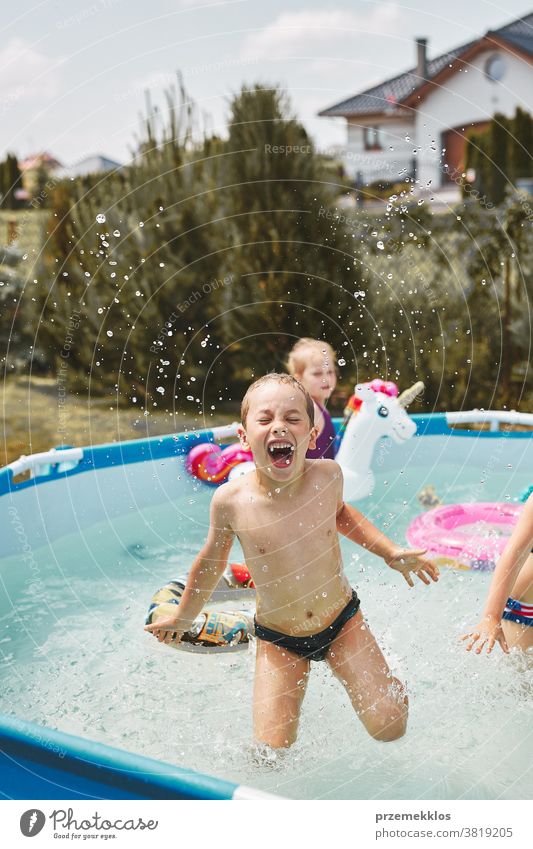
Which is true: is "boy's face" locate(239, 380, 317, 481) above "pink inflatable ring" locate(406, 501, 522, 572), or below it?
above

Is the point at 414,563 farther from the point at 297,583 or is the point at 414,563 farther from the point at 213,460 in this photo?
the point at 213,460

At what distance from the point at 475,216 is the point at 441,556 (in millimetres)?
3367

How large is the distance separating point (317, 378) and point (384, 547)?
1486 mm

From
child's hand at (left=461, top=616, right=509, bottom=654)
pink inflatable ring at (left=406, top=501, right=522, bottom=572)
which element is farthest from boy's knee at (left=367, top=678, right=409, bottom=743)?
pink inflatable ring at (left=406, top=501, right=522, bottom=572)

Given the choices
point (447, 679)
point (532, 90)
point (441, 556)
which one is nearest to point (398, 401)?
point (441, 556)

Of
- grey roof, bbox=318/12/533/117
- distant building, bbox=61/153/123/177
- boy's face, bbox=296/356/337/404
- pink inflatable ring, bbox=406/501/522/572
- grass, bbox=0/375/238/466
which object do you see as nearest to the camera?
pink inflatable ring, bbox=406/501/522/572

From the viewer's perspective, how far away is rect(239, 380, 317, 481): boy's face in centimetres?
212

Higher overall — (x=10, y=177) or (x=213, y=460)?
(x=10, y=177)

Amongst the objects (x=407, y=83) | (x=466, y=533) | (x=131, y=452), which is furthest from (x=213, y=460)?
Answer: (x=407, y=83)

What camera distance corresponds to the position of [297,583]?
223 cm

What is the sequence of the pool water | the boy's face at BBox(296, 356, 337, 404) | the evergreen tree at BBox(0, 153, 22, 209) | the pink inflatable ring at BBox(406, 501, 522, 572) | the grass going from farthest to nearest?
the grass
the evergreen tree at BBox(0, 153, 22, 209)
the boy's face at BBox(296, 356, 337, 404)
the pink inflatable ring at BBox(406, 501, 522, 572)
the pool water

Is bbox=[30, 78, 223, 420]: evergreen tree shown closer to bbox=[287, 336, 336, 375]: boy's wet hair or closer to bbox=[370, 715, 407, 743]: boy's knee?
bbox=[287, 336, 336, 375]: boy's wet hair

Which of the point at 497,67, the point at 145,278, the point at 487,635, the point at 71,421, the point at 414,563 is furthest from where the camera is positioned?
the point at 497,67

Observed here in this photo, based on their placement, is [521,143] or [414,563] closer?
[414,563]
